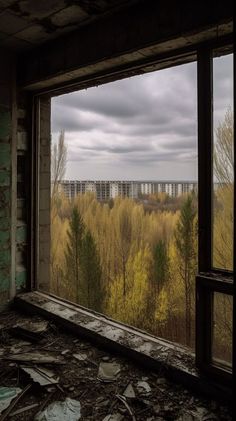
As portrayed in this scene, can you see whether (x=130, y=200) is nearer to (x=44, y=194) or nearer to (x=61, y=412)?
(x=44, y=194)

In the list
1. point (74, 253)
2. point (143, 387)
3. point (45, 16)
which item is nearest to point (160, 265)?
point (74, 253)

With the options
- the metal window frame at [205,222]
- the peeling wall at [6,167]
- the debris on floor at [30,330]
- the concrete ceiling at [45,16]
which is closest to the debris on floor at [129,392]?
the metal window frame at [205,222]

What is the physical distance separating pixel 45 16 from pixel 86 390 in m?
2.62

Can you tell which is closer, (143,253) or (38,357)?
(38,357)

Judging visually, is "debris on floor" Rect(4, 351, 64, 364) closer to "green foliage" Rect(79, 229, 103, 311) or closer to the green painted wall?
the green painted wall

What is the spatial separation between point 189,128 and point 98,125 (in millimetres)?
1113

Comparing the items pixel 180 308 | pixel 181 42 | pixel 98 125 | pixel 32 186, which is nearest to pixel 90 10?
pixel 181 42

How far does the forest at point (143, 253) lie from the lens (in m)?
2.01

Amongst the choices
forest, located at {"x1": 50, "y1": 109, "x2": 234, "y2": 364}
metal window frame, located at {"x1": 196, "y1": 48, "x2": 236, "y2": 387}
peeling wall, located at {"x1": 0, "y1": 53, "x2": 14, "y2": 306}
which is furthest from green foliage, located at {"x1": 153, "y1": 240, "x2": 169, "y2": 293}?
peeling wall, located at {"x1": 0, "y1": 53, "x2": 14, "y2": 306}

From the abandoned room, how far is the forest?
0.01m

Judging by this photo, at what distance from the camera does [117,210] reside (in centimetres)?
315

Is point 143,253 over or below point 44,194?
below

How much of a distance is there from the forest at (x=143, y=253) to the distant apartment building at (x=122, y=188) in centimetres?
6

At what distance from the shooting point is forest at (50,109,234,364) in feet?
6.60
